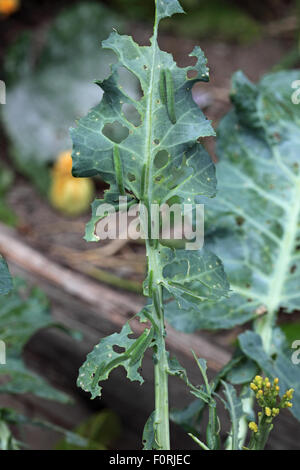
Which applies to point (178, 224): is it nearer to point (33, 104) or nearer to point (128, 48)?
point (33, 104)

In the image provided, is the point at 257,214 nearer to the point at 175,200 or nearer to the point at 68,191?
the point at 175,200

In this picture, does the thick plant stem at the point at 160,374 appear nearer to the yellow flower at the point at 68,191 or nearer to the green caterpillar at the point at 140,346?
the green caterpillar at the point at 140,346

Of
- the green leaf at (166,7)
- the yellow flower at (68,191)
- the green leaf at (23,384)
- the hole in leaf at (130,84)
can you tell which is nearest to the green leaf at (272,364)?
the green leaf at (23,384)

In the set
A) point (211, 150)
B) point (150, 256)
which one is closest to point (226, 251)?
point (150, 256)

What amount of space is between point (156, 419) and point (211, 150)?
119 centimetres

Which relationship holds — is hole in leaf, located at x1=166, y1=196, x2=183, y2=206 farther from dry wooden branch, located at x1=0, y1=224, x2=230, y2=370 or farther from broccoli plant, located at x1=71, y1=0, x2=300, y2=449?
dry wooden branch, located at x1=0, y1=224, x2=230, y2=370

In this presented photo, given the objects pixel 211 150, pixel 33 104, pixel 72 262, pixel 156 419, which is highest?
pixel 33 104

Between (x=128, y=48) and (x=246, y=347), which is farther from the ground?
(x=128, y=48)

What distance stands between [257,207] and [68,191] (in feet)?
2.52

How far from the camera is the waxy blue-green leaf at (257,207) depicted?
83 cm

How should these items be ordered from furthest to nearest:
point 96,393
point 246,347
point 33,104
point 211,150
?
point 33,104
point 211,150
point 246,347
point 96,393

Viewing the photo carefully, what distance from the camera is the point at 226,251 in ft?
2.78

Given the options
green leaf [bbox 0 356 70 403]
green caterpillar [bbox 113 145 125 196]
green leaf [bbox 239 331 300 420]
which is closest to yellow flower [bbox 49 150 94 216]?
green leaf [bbox 0 356 70 403]

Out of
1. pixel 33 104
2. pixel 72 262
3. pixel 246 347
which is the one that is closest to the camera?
pixel 246 347
